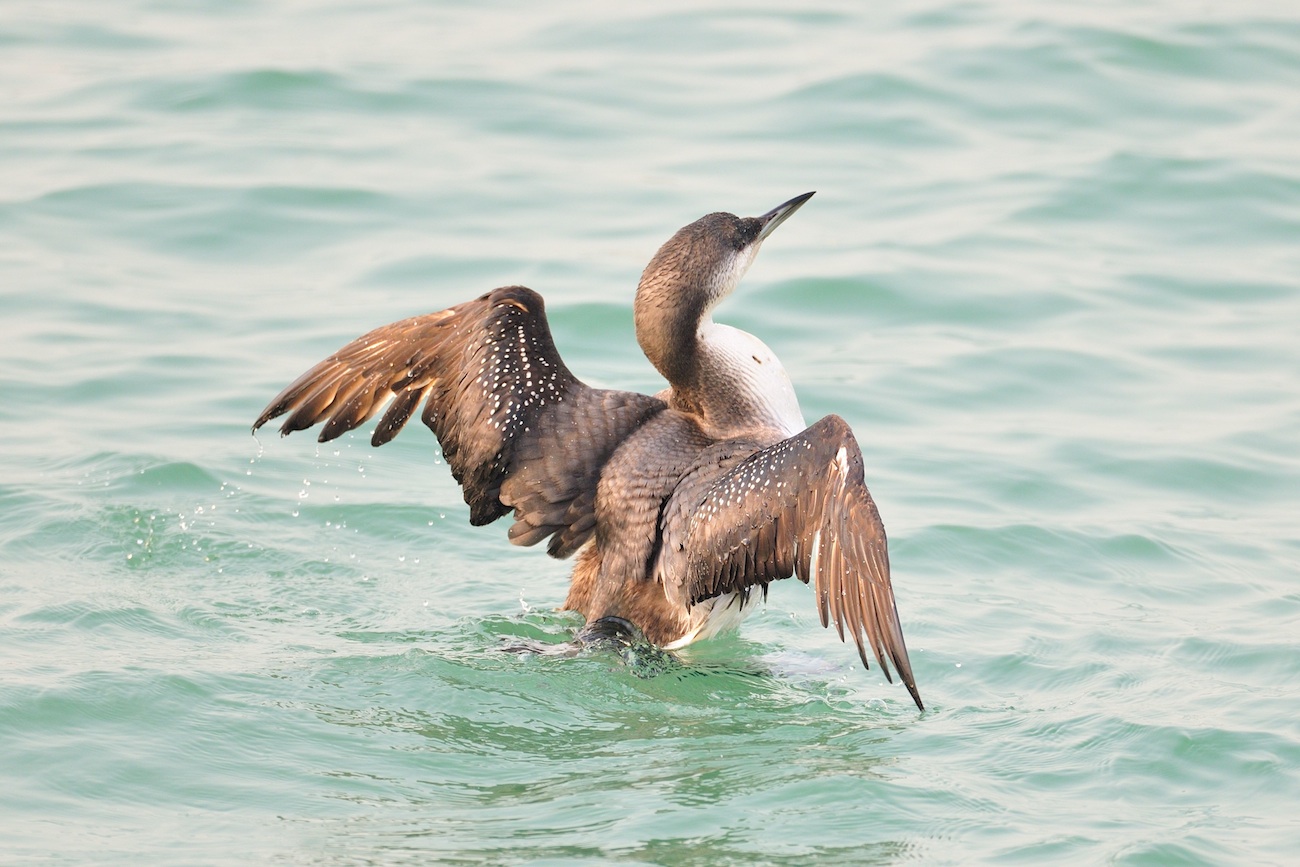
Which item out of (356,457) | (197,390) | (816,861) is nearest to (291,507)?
(356,457)

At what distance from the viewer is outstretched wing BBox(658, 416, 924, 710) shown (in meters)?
4.82

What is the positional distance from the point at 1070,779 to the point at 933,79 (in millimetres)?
7266

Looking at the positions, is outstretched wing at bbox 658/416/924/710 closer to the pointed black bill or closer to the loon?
the loon

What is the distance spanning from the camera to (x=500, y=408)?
19.3 feet

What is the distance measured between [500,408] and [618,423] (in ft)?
1.30

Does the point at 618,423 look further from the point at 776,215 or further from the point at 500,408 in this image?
the point at 776,215

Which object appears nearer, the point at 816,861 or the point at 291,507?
the point at 816,861

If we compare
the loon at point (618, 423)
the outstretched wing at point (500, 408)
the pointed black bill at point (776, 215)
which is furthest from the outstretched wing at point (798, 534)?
the pointed black bill at point (776, 215)

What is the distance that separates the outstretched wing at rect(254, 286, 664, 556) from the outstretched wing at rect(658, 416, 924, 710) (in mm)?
447

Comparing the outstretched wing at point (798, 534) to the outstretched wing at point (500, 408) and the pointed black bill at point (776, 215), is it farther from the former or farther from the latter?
the pointed black bill at point (776, 215)

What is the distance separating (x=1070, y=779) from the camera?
5.07 m

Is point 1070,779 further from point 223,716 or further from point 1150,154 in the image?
point 1150,154

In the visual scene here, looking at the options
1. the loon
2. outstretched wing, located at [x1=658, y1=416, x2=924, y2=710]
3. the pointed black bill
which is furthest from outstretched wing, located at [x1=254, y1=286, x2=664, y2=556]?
the pointed black bill

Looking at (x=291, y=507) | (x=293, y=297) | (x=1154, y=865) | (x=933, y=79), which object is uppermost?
(x=933, y=79)
